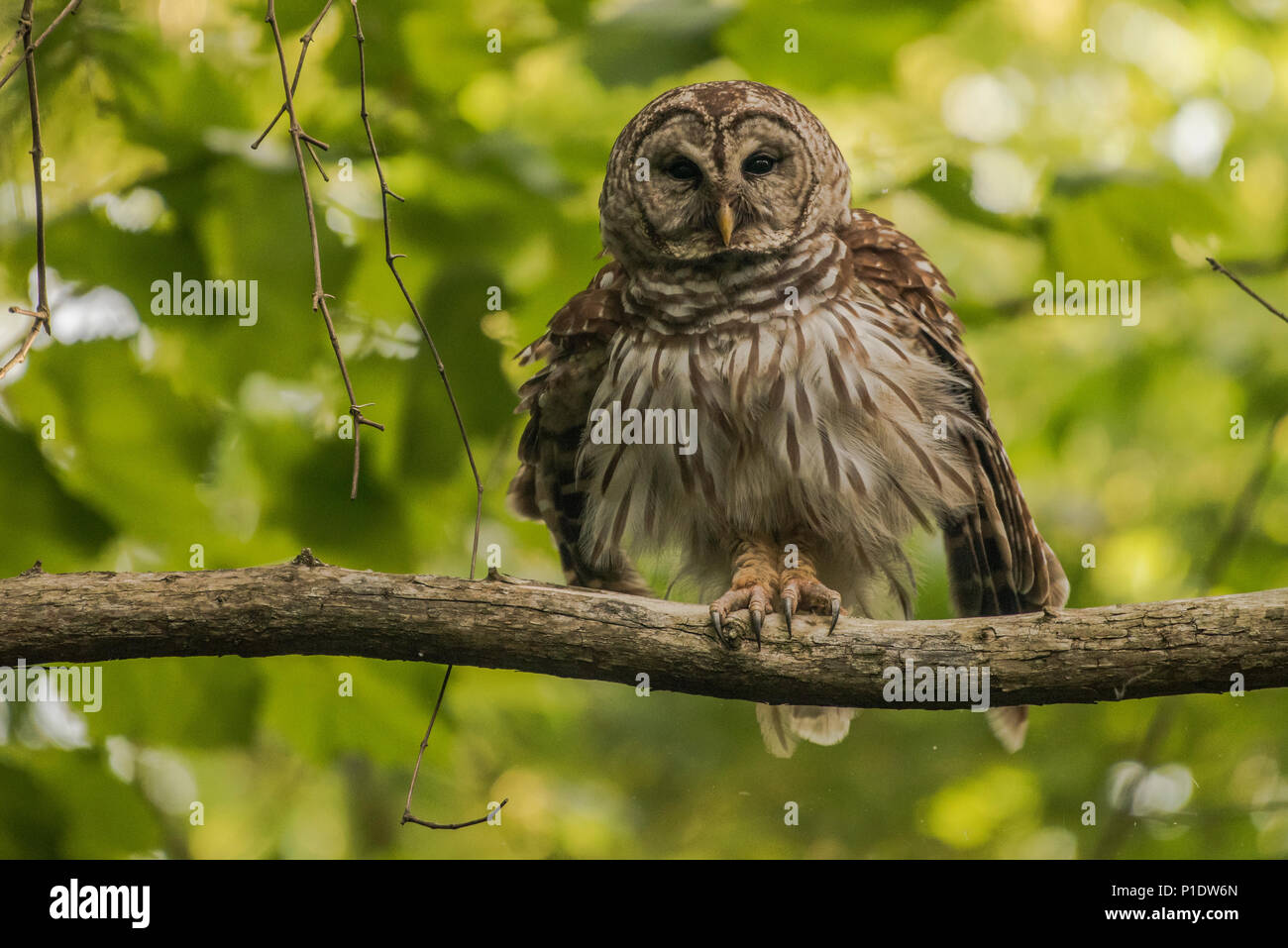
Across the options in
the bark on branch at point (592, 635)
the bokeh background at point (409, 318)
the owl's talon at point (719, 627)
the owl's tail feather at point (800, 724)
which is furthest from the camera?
the owl's tail feather at point (800, 724)

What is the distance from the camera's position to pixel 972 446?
387cm

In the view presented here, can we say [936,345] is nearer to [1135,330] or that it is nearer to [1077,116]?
[1135,330]

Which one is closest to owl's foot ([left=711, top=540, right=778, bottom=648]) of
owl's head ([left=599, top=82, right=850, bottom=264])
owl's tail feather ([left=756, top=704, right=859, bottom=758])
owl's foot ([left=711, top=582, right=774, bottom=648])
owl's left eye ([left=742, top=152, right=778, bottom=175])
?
owl's foot ([left=711, top=582, right=774, bottom=648])

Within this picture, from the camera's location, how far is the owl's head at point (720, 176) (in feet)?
12.0

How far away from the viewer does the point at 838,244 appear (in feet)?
12.3

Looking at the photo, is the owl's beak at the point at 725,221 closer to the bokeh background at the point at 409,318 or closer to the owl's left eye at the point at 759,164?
the owl's left eye at the point at 759,164

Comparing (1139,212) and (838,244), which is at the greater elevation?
(1139,212)

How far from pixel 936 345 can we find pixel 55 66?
3101 mm

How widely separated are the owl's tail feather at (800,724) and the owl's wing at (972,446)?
74 cm

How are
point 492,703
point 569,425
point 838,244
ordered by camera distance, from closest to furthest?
1. point 838,244
2. point 569,425
3. point 492,703

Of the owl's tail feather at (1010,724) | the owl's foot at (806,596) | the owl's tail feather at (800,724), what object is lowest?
the owl's tail feather at (1010,724)

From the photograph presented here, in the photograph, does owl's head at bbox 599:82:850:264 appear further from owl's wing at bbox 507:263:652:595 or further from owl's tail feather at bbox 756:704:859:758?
owl's tail feather at bbox 756:704:859:758

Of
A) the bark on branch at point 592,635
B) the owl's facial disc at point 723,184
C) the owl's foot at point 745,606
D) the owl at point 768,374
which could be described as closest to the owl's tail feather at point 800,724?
the owl at point 768,374

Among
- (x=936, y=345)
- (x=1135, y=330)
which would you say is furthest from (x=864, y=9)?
(x=1135, y=330)
